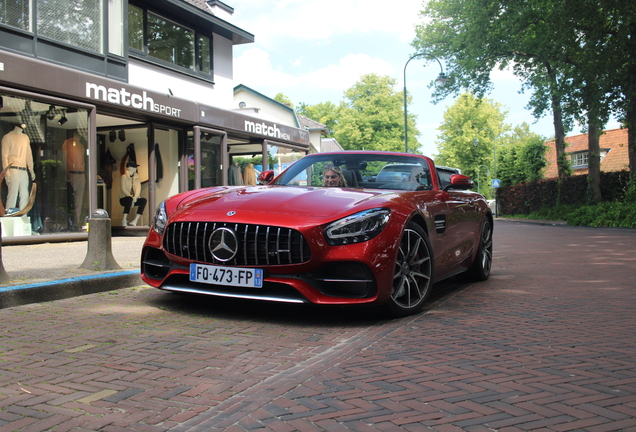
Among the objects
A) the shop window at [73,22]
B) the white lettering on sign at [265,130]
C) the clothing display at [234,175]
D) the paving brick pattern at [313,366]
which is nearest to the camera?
the paving brick pattern at [313,366]

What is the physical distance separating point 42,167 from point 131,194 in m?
3.93

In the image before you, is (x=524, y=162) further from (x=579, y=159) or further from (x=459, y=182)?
(x=459, y=182)

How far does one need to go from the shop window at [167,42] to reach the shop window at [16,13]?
3.69 meters

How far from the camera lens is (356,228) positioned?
14.3ft

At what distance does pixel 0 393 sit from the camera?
282 centimetres

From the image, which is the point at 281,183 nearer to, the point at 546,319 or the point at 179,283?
the point at 179,283

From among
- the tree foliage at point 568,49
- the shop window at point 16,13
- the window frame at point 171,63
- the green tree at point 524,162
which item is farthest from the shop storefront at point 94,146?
the green tree at point 524,162

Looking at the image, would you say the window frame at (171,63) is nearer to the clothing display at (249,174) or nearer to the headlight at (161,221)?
the clothing display at (249,174)

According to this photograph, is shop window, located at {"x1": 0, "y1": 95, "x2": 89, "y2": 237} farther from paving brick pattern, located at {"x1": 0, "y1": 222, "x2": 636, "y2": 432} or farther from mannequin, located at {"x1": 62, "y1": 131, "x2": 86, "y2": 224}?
paving brick pattern, located at {"x1": 0, "y1": 222, "x2": 636, "y2": 432}

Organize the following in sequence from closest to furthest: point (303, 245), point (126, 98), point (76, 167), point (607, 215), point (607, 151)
→ point (303, 245)
point (76, 167)
point (126, 98)
point (607, 215)
point (607, 151)

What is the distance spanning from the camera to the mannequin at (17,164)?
10750 millimetres

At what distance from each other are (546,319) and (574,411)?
87.8 inches

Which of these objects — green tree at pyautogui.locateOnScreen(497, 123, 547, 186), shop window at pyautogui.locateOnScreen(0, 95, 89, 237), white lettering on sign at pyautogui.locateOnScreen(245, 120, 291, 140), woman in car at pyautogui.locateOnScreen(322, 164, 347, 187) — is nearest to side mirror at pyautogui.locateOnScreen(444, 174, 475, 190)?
woman in car at pyautogui.locateOnScreen(322, 164, 347, 187)

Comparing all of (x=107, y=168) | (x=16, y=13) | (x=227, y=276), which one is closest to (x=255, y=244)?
(x=227, y=276)
